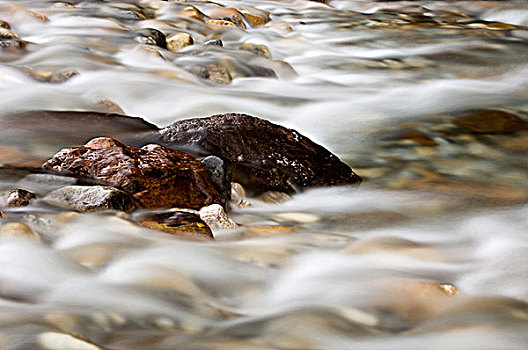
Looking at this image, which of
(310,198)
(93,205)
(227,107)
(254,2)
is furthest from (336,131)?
(254,2)

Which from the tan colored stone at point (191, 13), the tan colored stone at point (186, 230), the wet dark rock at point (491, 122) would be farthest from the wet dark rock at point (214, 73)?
the tan colored stone at point (186, 230)

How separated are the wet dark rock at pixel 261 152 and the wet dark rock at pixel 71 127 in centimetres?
22

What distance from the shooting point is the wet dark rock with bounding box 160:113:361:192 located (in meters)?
4.06

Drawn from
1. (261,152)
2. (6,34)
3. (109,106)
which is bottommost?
(6,34)

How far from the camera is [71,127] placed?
4496 millimetres

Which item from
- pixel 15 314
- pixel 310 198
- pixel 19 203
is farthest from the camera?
pixel 310 198

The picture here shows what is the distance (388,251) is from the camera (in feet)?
10.5

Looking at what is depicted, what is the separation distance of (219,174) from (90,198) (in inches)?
31.2

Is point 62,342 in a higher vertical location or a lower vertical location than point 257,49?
higher

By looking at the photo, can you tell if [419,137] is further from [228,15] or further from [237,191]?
[228,15]

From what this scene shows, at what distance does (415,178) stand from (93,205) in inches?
91.1

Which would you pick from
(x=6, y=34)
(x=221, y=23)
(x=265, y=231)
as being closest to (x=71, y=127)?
(x=265, y=231)

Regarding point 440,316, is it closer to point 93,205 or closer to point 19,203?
point 93,205

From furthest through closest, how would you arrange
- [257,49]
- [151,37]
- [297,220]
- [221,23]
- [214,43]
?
[221,23], [257,49], [214,43], [151,37], [297,220]
